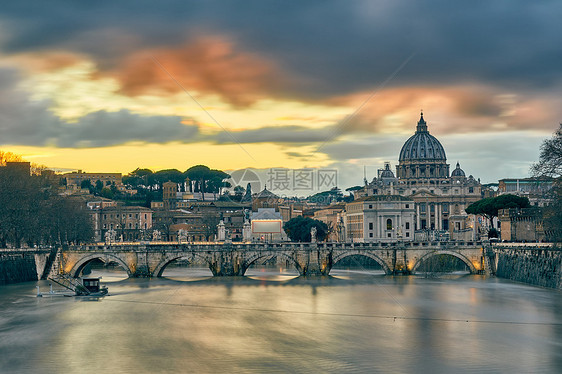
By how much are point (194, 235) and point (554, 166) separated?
113 m

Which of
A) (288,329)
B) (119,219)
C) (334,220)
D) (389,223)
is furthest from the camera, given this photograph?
(334,220)

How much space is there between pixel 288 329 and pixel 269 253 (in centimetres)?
3277

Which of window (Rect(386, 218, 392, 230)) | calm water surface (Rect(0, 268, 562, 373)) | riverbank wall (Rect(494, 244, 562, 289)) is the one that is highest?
window (Rect(386, 218, 392, 230))

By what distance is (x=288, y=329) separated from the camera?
50906 millimetres

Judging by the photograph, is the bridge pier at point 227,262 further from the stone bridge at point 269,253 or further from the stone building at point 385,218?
the stone building at point 385,218

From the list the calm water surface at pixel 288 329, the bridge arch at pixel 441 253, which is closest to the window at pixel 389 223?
the bridge arch at pixel 441 253

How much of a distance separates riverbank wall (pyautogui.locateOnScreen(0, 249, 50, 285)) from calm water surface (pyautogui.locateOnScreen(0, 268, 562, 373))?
3.71 m

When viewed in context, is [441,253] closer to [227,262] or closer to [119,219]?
[227,262]

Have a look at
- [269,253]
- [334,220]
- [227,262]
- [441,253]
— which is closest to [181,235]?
[227,262]

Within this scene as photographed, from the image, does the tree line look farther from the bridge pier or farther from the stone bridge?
the bridge pier

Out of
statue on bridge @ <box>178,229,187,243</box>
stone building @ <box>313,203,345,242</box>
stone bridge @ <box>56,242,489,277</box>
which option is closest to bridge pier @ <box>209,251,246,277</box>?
stone bridge @ <box>56,242,489,277</box>

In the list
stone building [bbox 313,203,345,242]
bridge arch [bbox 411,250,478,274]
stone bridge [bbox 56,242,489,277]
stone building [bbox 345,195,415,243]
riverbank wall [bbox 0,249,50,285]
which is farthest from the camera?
stone building [bbox 313,203,345,242]

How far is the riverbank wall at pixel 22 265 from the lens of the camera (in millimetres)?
78188

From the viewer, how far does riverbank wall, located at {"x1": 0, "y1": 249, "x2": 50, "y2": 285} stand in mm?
78188
